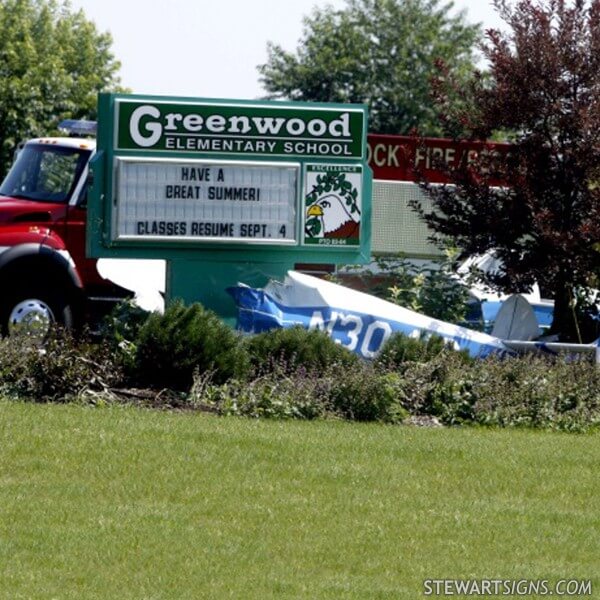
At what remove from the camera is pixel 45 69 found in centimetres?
5159

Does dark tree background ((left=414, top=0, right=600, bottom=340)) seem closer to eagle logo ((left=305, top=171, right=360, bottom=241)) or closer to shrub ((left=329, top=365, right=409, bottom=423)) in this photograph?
eagle logo ((left=305, top=171, right=360, bottom=241))

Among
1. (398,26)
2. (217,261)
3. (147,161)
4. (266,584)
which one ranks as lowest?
(266,584)

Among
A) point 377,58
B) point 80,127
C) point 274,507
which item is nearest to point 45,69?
point 377,58

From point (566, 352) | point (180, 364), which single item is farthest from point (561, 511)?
point (566, 352)

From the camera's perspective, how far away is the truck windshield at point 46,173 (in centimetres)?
1750

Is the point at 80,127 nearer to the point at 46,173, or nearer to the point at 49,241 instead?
the point at 46,173

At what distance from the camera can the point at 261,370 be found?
13.9 m

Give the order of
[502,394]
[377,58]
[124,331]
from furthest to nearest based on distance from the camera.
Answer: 1. [377,58]
2. [124,331]
3. [502,394]

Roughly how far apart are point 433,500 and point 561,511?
2.50 feet

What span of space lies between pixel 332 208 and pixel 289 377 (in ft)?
11.9

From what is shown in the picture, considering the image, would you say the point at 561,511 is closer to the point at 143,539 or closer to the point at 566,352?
the point at 143,539

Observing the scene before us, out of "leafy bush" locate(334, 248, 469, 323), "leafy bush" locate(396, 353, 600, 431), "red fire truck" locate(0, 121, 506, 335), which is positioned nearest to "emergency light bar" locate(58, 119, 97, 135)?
"red fire truck" locate(0, 121, 506, 335)

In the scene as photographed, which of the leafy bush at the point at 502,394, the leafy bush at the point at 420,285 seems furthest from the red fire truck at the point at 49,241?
the leafy bush at the point at 502,394

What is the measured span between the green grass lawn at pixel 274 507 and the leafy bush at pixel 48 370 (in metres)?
0.68
